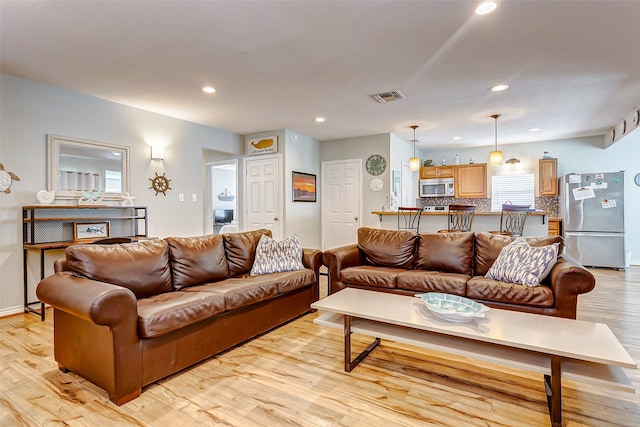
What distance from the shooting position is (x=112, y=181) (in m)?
4.12

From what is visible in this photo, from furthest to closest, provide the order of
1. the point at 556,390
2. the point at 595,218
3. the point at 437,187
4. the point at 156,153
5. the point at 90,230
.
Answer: the point at 437,187 < the point at 595,218 < the point at 156,153 < the point at 90,230 < the point at 556,390

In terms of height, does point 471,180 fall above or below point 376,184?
above

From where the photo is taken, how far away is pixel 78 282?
6.38ft

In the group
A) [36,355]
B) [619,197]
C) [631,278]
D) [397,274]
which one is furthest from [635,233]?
[36,355]

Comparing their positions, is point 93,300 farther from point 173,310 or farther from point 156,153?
point 156,153

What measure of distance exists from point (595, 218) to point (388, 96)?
15.3 feet

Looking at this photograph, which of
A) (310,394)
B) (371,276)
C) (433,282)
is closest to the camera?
(310,394)

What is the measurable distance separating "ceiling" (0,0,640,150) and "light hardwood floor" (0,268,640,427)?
95.9 inches

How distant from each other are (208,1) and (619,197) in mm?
6890

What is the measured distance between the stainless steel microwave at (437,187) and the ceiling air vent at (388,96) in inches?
157

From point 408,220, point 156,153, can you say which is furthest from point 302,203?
point 156,153

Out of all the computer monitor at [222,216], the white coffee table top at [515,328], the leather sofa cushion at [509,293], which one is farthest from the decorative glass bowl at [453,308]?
the computer monitor at [222,216]

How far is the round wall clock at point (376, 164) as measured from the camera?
19.8 feet

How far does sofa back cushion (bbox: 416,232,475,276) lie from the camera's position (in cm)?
319
